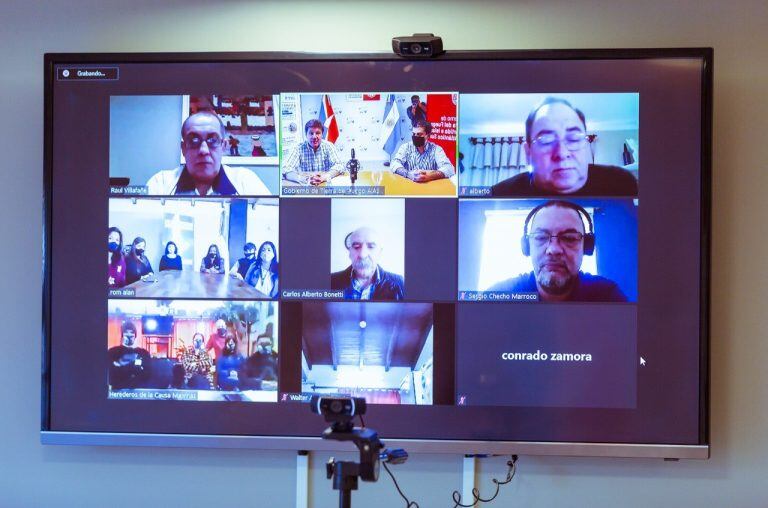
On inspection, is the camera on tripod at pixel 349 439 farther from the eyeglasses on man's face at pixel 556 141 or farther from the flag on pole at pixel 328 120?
the eyeglasses on man's face at pixel 556 141

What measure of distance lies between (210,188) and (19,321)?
0.91 meters

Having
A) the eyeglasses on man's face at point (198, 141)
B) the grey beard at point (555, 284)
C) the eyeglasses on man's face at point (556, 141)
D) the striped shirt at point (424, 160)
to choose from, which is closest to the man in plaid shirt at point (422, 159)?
the striped shirt at point (424, 160)

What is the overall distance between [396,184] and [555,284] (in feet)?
→ 2.14

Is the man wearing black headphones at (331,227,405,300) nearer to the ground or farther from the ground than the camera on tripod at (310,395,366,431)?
farther from the ground

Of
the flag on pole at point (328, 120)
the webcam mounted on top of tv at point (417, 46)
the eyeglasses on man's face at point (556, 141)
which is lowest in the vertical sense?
the eyeglasses on man's face at point (556, 141)

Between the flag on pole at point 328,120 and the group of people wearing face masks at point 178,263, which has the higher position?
the flag on pole at point 328,120

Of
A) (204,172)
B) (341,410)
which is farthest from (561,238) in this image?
(204,172)

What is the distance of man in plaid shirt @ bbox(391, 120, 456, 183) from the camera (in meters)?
2.57

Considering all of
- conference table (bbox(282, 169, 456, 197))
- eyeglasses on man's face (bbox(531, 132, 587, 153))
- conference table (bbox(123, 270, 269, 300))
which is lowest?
conference table (bbox(123, 270, 269, 300))

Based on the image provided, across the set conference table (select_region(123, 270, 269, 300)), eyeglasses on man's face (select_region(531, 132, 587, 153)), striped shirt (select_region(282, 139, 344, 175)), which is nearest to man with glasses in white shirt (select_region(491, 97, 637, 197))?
eyeglasses on man's face (select_region(531, 132, 587, 153))

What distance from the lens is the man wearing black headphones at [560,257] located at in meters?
2.53

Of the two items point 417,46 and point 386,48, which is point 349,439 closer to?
point 417,46

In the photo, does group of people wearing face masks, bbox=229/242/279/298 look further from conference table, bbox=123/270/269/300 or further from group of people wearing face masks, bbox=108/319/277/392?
group of people wearing face masks, bbox=108/319/277/392

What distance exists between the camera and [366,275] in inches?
102
